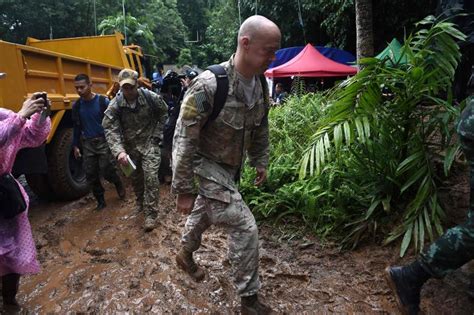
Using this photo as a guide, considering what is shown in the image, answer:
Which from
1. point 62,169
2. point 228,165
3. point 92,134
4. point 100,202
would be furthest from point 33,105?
point 62,169

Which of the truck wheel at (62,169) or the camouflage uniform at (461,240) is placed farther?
the truck wheel at (62,169)

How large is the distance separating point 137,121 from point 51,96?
1494 mm

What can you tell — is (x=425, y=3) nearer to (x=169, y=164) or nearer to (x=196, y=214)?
(x=169, y=164)

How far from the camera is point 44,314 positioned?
106 inches

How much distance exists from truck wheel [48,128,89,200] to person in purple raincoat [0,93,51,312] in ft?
8.56

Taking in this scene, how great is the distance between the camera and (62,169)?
5168mm

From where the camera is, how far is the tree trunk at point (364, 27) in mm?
5430

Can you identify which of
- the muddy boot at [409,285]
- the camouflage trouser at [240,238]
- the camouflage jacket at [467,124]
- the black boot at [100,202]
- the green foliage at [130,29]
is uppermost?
the green foliage at [130,29]

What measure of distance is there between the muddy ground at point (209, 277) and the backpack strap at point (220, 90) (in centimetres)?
134

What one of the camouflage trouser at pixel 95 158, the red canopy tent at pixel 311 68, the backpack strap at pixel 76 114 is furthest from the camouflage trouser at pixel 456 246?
the red canopy tent at pixel 311 68

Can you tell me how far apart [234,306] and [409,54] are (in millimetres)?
2316

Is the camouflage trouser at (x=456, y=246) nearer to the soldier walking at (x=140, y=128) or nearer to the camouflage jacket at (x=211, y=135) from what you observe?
the camouflage jacket at (x=211, y=135)

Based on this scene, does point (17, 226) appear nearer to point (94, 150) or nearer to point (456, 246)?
point (94, 150)

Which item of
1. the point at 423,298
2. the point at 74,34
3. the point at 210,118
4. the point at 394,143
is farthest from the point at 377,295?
the point at 74,34
